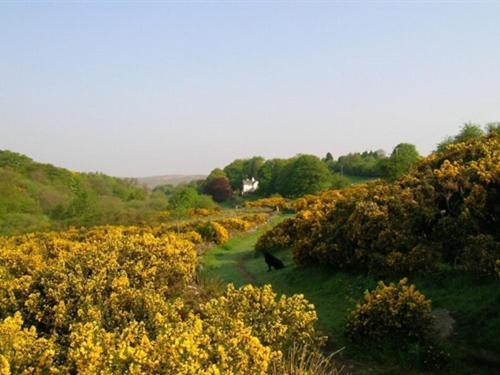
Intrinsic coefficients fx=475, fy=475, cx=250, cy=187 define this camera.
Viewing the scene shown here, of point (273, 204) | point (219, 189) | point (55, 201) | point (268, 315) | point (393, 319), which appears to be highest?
point (219, 189)

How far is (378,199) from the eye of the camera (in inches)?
636

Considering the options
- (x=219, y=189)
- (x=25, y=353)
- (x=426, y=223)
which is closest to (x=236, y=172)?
(x=219, y=189)

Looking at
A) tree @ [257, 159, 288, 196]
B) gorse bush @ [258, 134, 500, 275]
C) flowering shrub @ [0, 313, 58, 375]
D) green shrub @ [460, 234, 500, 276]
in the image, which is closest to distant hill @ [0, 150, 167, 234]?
tree @ [257, 159, 288, 196]

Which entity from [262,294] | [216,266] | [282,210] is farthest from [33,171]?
[262,294]

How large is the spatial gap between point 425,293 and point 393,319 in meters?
2.54

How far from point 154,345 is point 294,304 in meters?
3.67

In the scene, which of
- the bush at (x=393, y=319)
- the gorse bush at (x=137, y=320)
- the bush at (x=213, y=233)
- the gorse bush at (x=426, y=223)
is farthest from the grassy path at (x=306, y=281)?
the bush at (x=213, y=233)

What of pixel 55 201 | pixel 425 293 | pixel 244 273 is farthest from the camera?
pixel 55 201

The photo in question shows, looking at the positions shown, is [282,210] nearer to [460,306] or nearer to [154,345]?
[460,306]

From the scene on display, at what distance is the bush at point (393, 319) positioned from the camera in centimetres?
972

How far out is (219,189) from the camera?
112 m

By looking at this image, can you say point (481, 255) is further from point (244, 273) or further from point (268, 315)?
point (244, 273)

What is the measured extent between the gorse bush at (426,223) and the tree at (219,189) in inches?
3679

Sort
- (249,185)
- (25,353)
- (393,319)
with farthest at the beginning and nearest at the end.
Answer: (249,185) → (393,319) → (25,353)
